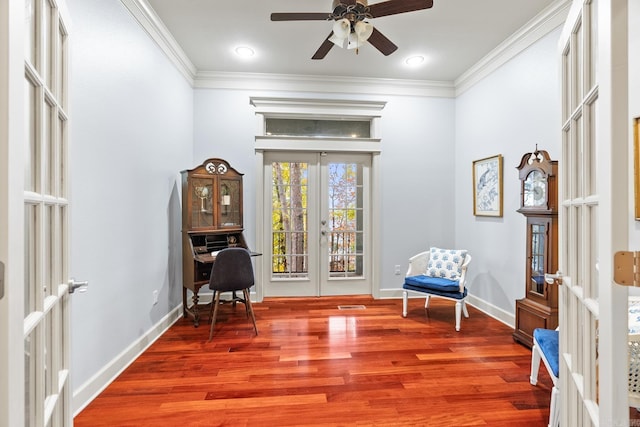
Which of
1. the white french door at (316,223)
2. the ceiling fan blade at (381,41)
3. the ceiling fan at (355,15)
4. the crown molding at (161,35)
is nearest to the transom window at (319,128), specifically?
the white french door at (316,223)

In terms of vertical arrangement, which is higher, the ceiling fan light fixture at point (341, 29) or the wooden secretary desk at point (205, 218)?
the ceiling fan light fixture at point (341, 29)

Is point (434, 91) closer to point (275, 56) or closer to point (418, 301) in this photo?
point (275, 56)

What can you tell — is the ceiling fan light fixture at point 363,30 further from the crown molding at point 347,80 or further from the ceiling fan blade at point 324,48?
the crown molding at point 347,80

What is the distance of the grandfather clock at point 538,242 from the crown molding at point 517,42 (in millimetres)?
1140

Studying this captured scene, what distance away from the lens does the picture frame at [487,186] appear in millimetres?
3346

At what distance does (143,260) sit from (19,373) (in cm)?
209

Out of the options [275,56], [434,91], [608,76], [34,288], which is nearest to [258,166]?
[275,56]

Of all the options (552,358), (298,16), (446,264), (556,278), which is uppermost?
(298,16)

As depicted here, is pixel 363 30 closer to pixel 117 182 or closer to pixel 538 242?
pixel 117 182

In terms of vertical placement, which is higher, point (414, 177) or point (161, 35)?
point (161, 35)

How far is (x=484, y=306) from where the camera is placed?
11.9 feet

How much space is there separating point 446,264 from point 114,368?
317 centimetres

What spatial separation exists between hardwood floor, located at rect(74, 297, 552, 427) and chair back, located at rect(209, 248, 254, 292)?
1.62 ft

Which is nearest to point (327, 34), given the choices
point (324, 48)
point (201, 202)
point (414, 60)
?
point (324, 48)
